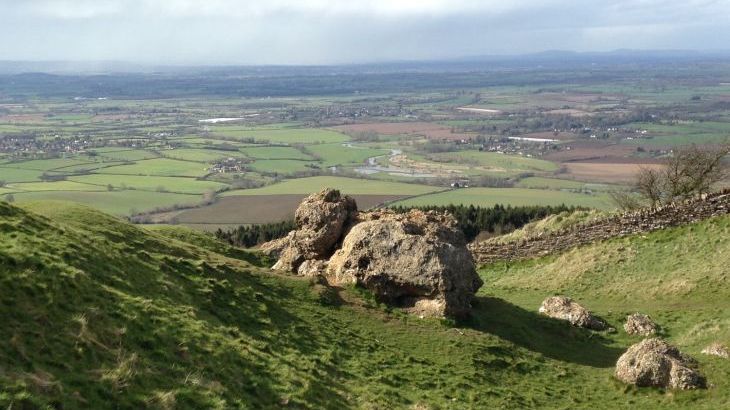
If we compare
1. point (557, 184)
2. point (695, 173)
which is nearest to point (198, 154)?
point (557, 184)

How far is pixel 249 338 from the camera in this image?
1908 centimetres

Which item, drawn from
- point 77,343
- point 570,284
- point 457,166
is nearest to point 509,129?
point 457,166

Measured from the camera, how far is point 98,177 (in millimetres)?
100438

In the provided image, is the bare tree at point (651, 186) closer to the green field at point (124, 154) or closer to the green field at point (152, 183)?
the green field at point (152, 183)

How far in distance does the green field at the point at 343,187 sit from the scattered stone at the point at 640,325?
61975 millimetres

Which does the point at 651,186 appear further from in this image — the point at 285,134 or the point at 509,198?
the point at 285,134

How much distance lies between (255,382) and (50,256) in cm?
704

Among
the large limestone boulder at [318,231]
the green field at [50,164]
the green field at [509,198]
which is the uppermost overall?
the large limestone boulder at [318,231]

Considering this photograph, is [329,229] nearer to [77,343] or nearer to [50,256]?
[50,256]

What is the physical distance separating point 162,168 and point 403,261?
94.0 m

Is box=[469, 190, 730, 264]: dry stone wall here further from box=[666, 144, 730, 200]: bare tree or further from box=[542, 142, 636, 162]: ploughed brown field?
box=[542, 142, 636, 162]: ploughed brown field

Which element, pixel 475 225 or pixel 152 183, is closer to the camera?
pixel 475 225

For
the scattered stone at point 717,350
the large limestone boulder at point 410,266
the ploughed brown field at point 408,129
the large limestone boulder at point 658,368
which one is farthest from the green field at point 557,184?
the large limestone boulder at point 658,368

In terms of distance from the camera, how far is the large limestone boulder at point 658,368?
1944 cm
